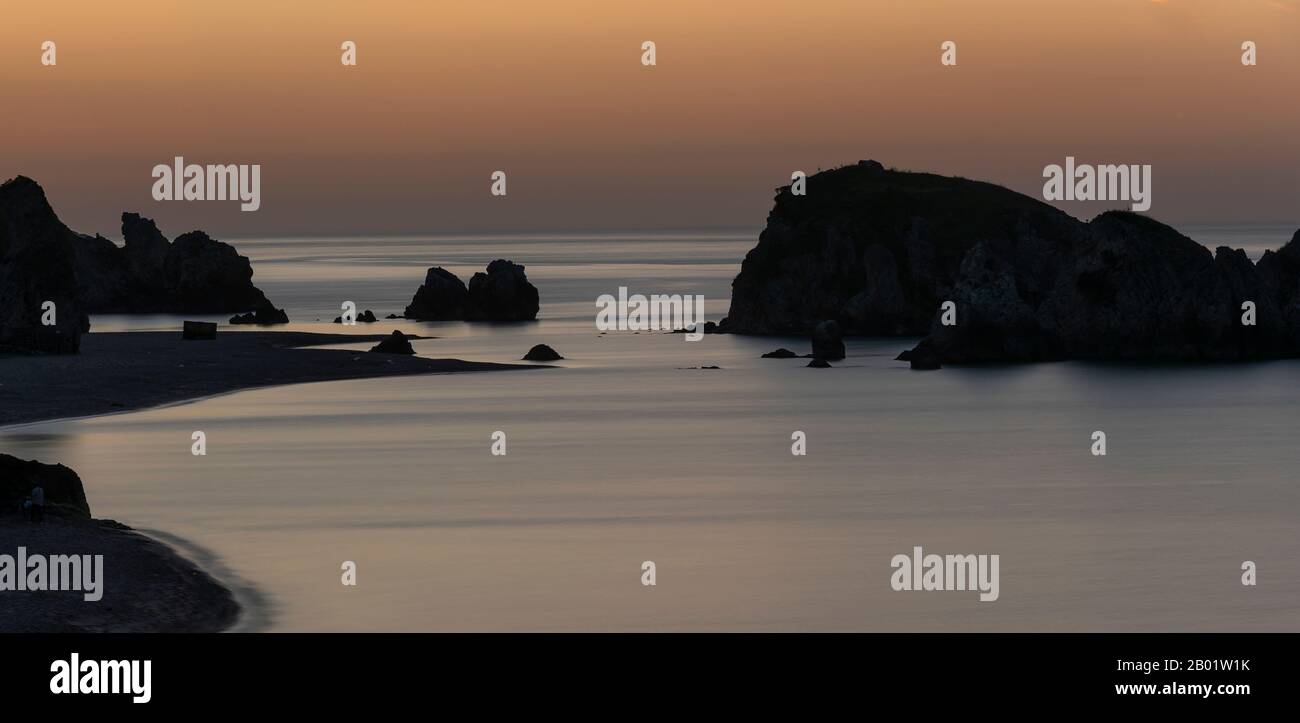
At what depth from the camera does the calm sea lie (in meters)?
38.2

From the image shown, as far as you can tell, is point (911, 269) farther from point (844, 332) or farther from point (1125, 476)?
point (1125, 476)

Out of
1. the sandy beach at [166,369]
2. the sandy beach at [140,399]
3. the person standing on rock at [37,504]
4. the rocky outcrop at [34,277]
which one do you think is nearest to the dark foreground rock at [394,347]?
the sandy beach at [140,399]

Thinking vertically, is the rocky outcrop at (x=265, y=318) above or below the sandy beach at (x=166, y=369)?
above

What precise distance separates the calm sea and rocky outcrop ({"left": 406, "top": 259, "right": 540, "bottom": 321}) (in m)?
69.9

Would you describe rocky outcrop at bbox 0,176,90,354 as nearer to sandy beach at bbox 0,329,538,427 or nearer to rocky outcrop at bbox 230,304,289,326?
sandy beach at bbox 0,329,538,427

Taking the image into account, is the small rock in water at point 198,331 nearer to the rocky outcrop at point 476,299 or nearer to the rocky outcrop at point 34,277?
the rocky outcrop at point 34,277

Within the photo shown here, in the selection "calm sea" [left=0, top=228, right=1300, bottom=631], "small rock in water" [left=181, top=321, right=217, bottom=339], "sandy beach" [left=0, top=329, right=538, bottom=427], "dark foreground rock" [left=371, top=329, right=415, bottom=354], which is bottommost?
"calm sea" [left=0, top=228, right=1300, bottom=631]

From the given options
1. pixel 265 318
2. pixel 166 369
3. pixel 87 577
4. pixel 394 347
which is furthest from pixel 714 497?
pixel 265 318

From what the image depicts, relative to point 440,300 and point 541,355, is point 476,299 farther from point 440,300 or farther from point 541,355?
point 541,355

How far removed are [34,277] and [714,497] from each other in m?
56.4

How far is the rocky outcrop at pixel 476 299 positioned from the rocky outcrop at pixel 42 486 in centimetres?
13829

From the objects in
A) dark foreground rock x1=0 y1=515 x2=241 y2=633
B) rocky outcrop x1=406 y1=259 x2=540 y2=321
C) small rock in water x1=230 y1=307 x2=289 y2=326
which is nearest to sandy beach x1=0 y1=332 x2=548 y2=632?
dark foreground rock x1=0 y1=515 x2=241 y2=633

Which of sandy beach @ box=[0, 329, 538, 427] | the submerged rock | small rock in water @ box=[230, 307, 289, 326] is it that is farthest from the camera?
small rock in water @ box=[230, 307, 289, 326]

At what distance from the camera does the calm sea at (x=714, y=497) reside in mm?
38188
